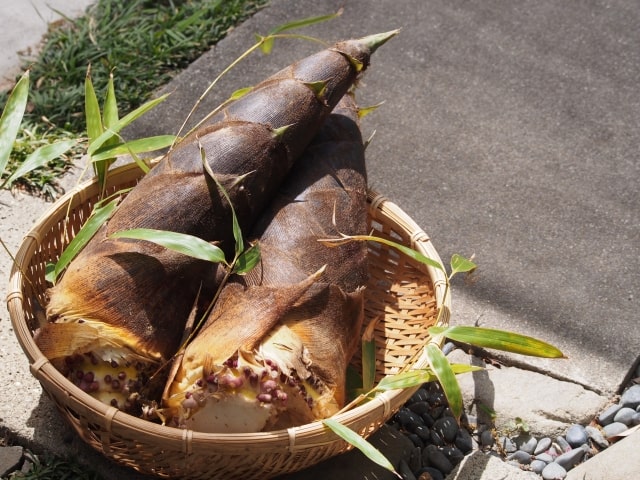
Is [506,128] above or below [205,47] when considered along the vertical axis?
below

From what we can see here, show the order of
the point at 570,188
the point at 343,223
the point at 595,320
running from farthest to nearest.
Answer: the point at 570,188
the point at 595,320
the point at 343,223

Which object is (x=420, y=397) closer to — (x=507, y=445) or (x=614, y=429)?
(x=507, y=445)

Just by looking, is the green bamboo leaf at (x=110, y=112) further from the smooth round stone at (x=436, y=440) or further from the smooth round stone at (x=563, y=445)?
the smooth round stone at (x=563, y=445)

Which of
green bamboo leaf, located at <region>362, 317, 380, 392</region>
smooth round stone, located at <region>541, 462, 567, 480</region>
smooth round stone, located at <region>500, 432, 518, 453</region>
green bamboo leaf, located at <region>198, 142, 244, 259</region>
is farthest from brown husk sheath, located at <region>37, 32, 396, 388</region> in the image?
smooth round stone, located at <region>541, 462, 567, 480</region>

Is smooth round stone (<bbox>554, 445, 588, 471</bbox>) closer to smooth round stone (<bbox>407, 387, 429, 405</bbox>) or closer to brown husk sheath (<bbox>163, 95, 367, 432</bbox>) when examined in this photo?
smooth round stone (<bbox>407, 387, 429, 405</bbox>)

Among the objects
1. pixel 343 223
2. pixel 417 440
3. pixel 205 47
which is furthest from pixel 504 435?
pixel 205 47

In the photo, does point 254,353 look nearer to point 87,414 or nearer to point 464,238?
point 87,414

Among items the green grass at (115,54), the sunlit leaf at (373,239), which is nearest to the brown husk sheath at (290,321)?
the sunlit leaf at (373,239)

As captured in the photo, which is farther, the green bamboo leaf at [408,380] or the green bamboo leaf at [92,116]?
the green bamboo leaf at [92,116]
